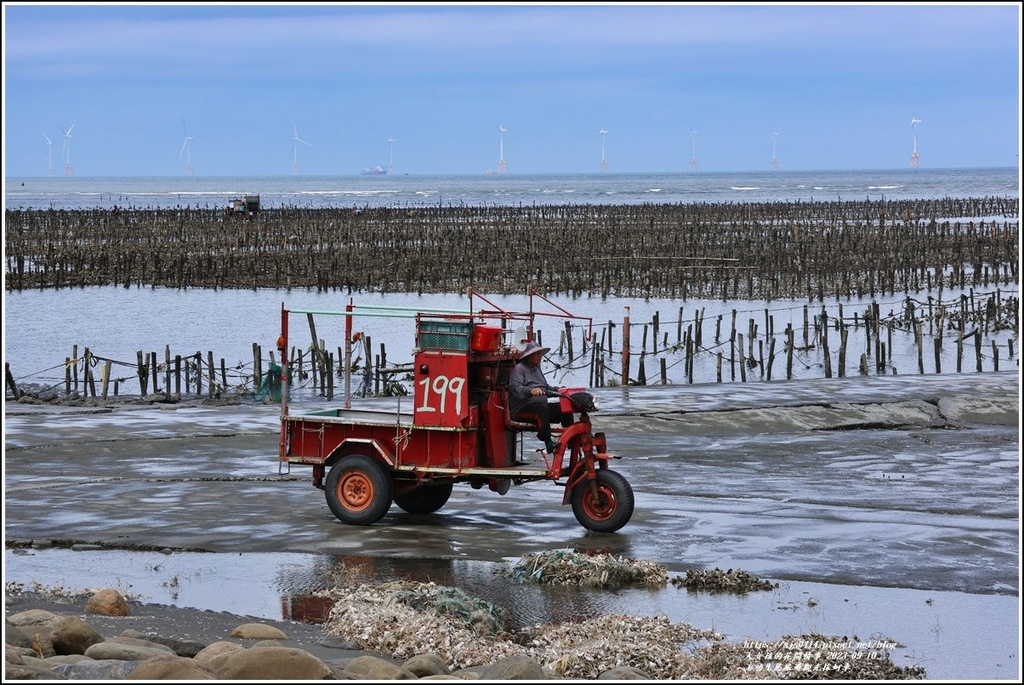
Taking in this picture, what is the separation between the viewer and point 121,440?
834 inches

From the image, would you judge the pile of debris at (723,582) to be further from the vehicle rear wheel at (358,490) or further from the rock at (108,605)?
the rock at (108,605)

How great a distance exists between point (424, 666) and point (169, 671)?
1671mm

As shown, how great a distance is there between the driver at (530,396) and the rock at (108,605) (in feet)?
16.1

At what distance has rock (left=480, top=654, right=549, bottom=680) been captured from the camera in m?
8.09

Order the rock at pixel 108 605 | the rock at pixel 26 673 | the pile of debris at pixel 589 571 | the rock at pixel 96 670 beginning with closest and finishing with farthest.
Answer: the rock at pixel 26 673, the rock at pixel 96 670, the rock at pixel 108 605, the pile of debris at pixel 589 571

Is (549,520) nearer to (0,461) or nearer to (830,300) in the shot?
(0,461)

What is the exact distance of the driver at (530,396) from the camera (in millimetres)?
14102

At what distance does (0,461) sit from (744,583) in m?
6.62

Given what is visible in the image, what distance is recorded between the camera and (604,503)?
13.9m

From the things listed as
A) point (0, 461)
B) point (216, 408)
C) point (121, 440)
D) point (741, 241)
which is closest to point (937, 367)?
point (216, 408)

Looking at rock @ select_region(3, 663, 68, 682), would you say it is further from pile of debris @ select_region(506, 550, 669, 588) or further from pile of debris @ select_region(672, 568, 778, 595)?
pile of debris @ select_region(672, 568, 778, 595)

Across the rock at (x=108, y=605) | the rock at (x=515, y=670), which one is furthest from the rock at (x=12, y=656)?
the rock at (x=515, y=670)

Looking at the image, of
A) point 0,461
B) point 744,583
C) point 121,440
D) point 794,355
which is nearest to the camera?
point 0,461

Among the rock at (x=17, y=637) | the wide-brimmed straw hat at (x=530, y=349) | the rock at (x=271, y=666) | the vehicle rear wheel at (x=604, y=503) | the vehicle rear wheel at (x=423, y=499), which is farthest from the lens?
the vehicle rear wheel at (x=423, y=499)
